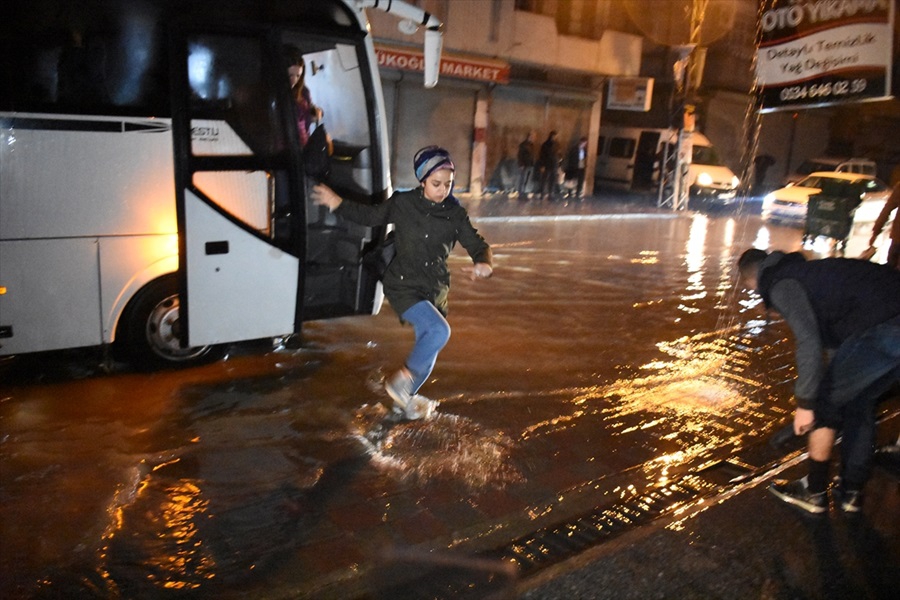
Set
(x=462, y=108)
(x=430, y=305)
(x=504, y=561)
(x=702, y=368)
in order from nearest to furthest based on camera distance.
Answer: (x=504, y=561) < (x=430, y=305) < (x=702, y=368) < (x=462, y=108)

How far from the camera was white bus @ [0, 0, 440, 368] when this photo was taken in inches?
205

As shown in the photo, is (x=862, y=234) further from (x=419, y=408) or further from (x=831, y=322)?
(x=419, y=408)

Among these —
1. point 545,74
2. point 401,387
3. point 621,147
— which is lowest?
point 401,387

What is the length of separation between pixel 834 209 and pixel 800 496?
12.6 metres

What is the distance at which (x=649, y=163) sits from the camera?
27609mm

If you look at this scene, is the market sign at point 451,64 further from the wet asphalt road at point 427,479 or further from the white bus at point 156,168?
the white bus at point 156,168

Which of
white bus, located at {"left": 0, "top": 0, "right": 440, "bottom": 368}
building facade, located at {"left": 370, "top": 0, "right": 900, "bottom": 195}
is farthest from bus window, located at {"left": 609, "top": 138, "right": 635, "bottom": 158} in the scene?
white bus, located at {"left": 0, "top": 0, "right": 440, "bottom": 368}

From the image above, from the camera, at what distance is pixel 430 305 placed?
510 centimetres

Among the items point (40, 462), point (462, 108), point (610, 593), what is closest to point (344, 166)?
point (40, 462)

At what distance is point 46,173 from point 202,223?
3.58 ft

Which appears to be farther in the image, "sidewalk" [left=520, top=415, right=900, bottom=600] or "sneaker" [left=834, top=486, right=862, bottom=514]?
"sneaker" [left=834, top=486, right=862, bottom=514]

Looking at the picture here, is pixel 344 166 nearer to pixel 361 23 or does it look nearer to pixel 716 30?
pixel 361 23

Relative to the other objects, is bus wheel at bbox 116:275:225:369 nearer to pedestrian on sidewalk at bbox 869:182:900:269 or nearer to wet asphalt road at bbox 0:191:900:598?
wet asphalt road at bbox 0:191:900:598

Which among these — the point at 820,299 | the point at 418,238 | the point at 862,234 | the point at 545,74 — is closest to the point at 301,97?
the point at 418,238
